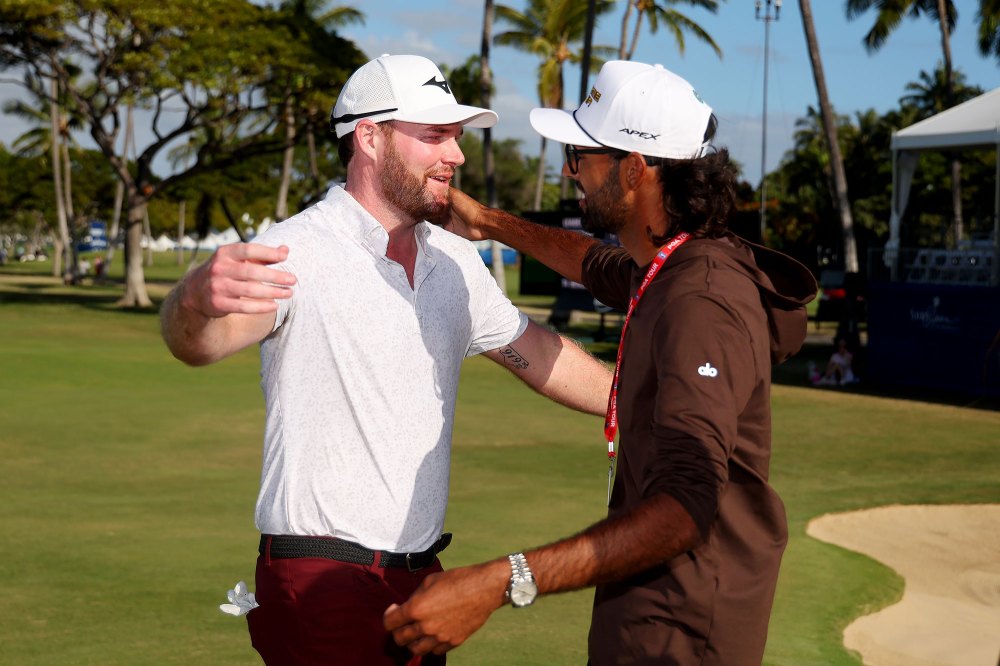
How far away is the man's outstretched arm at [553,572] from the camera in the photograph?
255 centimetres

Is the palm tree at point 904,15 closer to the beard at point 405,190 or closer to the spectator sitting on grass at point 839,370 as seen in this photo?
the spectator sitting on grass at point 839,370

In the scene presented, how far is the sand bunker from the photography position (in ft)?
23.0

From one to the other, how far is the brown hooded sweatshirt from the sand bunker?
416 centimetres

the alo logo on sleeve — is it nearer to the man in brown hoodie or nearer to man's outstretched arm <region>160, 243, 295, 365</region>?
the man in brown hoodie

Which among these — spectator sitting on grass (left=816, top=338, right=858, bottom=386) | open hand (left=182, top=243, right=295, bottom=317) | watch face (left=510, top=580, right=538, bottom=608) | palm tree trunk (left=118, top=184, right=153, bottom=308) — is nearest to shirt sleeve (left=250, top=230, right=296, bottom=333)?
open hand (left=182, top=243, right=295, bottom=317)

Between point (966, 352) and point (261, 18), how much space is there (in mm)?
25010

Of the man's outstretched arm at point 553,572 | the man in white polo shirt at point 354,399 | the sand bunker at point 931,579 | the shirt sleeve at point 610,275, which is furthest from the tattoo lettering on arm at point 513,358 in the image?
the sand bunker at point 931,579

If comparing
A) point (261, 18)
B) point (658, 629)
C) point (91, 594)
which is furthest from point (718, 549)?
point (261, 18)

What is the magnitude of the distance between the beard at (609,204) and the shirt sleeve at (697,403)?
20.0 inches

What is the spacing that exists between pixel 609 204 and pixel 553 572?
1049mm

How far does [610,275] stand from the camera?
3.98m

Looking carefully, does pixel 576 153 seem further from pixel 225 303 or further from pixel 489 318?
pixel 225 303

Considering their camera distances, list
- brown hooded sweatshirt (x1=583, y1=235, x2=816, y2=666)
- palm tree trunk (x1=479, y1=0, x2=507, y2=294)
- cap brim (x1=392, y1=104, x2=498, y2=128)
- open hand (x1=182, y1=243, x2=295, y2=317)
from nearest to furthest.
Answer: brown hooded sweatshirt (x1=583, y1=235, x2=816, y2=666)
open hand (x1=182, y1=243, x2=295, y2=317)
cap brim (x1=392, y1=104, x2=498, y2=128)
palm tree trunk (x1=479, y1=0, x2=507, y2=294)

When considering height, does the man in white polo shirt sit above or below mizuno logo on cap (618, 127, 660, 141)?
below
